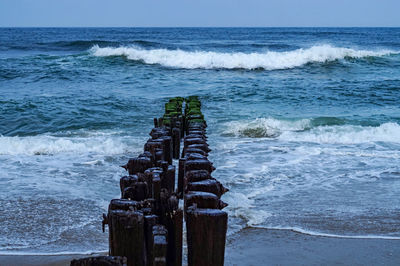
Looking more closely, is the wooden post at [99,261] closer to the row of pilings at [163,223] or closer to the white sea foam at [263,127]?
the row of pilings at [163,223]

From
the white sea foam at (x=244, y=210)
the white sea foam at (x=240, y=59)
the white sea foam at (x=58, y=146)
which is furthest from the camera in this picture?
the white sea foam at (x=240, y=59)

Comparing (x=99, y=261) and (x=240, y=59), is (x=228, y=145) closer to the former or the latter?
(x=99, y=261)

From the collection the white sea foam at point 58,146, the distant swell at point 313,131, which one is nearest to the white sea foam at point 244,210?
the white sea foam at point 58,146

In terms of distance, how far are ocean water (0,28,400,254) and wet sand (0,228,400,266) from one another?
0.16 meters

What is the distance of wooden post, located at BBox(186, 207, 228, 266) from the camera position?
121 inches

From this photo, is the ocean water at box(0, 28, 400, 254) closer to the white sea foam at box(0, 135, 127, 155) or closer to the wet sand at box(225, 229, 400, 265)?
the white sea foam at box(0, 135, 127, 155)

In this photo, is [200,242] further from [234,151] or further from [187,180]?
[234,151]

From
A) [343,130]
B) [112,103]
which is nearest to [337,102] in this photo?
[343,130]

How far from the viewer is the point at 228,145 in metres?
9.48

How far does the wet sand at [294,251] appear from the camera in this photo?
4613 mm

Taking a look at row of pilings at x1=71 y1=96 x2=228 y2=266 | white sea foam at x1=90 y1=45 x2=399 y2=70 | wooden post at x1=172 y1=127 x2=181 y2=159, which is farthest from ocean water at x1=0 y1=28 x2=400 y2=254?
white sea foam at x1=90 y1=45 x2=399 y2=70

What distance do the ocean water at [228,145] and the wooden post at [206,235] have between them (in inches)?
78.8

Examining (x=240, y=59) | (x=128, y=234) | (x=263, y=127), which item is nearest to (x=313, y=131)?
(x=263, y=127)

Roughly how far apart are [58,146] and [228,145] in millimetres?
3219
